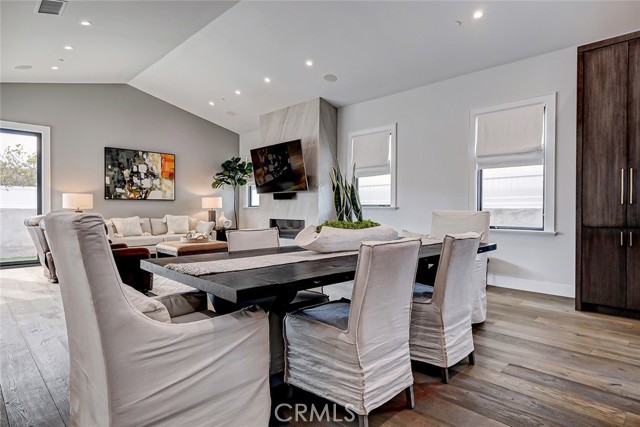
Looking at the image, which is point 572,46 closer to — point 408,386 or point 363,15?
point 363,15

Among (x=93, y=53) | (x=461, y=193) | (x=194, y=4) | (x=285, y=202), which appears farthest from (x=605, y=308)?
(x=93, y=53)

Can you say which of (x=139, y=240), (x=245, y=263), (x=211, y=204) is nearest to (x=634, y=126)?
(x=245, y=263)

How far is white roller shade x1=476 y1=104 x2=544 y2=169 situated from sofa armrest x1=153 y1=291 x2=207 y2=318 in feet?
13.5

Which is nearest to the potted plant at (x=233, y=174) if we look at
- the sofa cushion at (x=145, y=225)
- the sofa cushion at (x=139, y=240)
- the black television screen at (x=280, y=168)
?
the black television screen at (x=280, y=168)

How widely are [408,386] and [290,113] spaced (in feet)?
19.2

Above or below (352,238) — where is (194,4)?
above

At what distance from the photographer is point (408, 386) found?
5.94 feet

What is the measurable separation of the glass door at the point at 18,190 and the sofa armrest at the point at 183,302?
6.23 m

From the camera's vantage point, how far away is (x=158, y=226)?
25.1 ft

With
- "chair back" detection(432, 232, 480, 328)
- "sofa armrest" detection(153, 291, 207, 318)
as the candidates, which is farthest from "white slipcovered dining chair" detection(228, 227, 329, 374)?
"chair back" detection(432, 232, 480, 328)

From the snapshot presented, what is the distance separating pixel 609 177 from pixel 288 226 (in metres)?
5.03

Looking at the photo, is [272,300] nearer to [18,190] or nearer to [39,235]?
[39,235]

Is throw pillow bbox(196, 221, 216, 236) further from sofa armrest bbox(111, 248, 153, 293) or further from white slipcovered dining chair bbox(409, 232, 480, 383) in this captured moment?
white slipcovered dining chair bbox(409, 232, 480, 383)

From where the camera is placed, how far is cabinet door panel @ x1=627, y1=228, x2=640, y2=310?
3236mm
